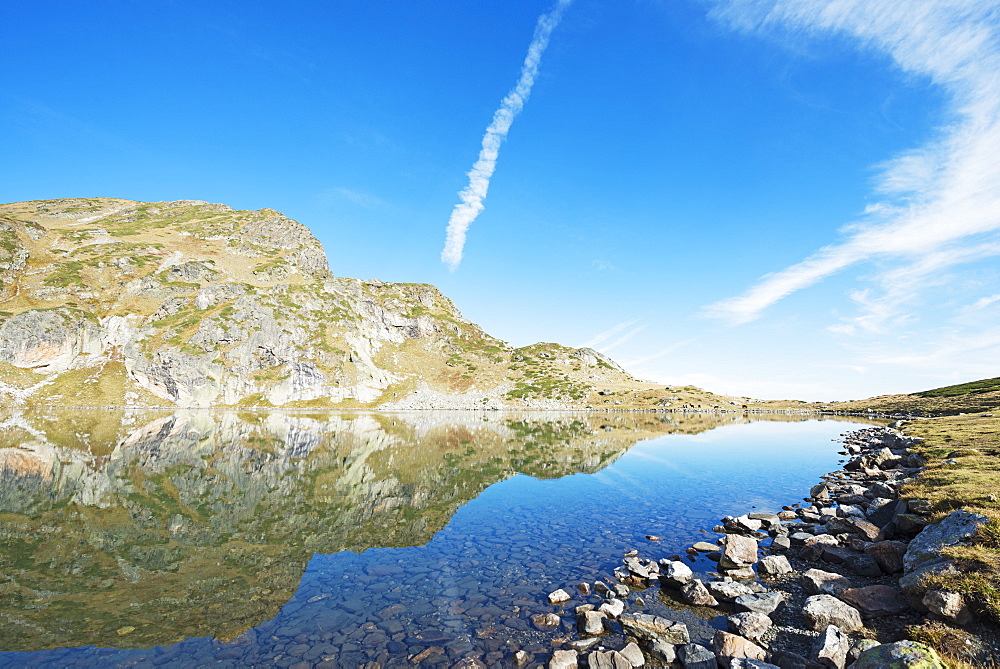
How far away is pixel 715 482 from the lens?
136 ft

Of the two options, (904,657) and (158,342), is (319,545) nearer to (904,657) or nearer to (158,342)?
(904,657)

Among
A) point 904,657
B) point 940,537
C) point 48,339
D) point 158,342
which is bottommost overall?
point 904,657

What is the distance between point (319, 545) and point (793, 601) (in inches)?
896

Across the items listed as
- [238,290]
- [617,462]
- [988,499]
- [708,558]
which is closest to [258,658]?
[708,558]

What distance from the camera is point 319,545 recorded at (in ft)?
78.3

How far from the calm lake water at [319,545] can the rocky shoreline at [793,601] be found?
1126 mm

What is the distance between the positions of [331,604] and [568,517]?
58.3 feet

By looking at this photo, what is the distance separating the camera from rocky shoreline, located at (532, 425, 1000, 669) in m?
11.0

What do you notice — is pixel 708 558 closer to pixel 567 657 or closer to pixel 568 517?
pixel 568 517

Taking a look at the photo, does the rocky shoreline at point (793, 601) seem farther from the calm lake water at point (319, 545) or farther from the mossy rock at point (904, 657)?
the calm lake water at point (319, 545)

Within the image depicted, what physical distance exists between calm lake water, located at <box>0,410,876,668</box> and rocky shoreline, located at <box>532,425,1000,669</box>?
1.13 metres

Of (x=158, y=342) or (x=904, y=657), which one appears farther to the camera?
(x=158, y=342)

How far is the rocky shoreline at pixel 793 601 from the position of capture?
36.1ft

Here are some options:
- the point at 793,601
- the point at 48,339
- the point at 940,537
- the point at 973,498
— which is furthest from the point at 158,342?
the point at 973,498
